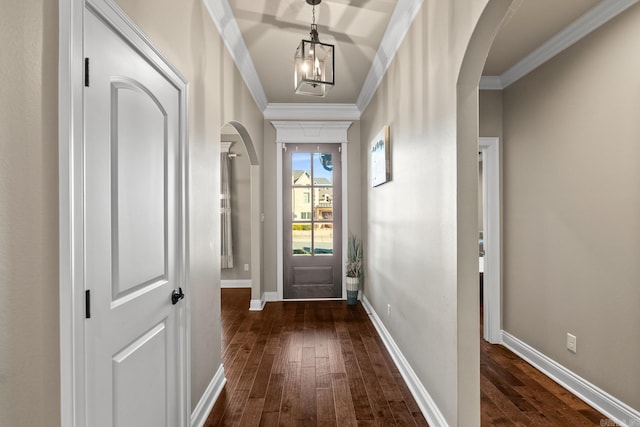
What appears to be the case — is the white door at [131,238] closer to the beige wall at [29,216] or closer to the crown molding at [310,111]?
the beige wall at [29,216]

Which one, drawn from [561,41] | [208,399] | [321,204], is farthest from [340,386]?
[561,41]

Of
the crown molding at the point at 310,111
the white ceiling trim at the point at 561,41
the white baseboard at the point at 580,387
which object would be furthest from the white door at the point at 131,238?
the crown molding at the point at 310,111

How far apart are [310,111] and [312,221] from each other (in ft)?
5.10

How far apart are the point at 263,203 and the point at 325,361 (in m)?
2.59

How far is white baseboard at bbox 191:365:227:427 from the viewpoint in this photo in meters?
2.06

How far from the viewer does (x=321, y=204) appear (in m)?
5.11

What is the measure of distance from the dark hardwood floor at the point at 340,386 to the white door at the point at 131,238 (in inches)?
29.0

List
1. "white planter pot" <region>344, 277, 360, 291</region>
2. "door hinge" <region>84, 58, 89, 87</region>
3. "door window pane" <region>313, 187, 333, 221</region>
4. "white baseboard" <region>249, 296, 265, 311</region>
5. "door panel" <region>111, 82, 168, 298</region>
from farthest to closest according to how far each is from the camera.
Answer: "door window pane" <region>313, 187, 333, 221</region>, "white planter pot" <region>344, 277, 360, 291</region>, "white baseboard" <region>249, 296, 265, 311</region>, "door panel" <region>111, 82, 168, 298</region>, "door hinge" <region>84, 58, 89, 87</region>

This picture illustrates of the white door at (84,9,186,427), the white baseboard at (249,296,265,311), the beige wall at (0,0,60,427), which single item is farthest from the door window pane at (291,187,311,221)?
the beige wall at (0,0,60,427)

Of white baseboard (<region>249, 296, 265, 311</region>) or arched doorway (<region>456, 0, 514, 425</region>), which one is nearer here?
arched doorway (<region>456, 0, 514, 425</region>)

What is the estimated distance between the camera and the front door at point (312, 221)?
5094mm

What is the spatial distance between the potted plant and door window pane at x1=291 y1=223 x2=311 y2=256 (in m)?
0.59

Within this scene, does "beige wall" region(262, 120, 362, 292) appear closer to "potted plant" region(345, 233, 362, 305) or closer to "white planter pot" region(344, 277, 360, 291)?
"potted plant" region(345, 233, 362, 305)

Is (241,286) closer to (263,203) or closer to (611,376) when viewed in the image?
(263,203)
